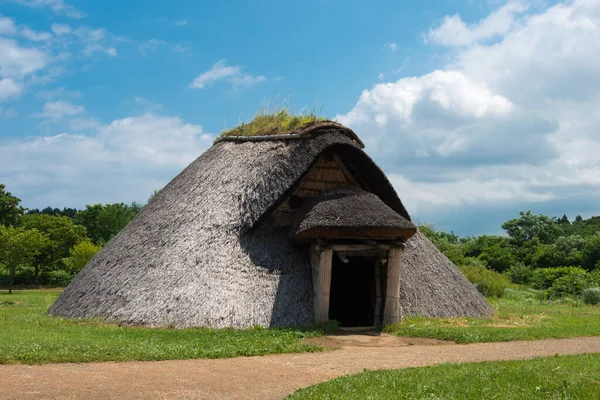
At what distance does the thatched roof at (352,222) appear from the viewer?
13531 millimetres

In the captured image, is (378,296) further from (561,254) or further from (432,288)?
(561,254)

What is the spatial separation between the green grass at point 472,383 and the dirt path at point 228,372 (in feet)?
2.28

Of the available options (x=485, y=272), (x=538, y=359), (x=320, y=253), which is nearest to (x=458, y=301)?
(x=320, y=253)

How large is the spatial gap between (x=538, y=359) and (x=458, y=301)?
7.12 m

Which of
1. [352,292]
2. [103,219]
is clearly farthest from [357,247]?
[103,219]

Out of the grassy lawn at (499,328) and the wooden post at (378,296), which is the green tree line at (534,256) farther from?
the wooden post at (378,296)

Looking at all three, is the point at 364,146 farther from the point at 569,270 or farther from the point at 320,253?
the point at 569,270

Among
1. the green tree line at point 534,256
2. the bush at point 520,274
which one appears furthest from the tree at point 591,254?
the bush at point 520,274

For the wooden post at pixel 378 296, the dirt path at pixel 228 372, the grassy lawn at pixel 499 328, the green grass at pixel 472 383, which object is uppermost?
the wooden post at pixel 378 296

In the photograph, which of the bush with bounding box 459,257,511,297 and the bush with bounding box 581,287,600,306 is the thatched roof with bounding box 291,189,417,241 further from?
the bush with bounding box 581,287,600,306

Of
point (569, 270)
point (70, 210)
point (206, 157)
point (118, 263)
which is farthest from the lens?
point (70, 210)

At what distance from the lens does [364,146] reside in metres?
17.5

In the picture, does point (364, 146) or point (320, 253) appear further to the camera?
point (364, 146)

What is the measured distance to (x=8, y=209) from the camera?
166 ft
